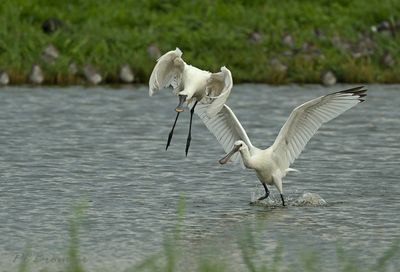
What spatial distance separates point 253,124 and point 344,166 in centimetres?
449

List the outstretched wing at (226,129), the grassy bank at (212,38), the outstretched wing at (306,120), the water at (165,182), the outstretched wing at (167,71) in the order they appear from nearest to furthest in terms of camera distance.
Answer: the water at (165,182) → the outstretched wing at (306,120) → the outstretched wing at (167,71) → the outstretched wing at (226,129) → the grassy bank at (212,38)

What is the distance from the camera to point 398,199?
474 inches

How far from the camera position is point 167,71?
12.2 metres

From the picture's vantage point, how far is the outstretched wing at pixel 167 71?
39.3 feet

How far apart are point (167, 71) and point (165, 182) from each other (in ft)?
4.86

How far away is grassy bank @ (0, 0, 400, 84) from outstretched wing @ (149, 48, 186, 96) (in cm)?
1082

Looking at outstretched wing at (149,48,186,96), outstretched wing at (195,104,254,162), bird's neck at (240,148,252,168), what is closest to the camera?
bird's neck at (240,148,252,168)

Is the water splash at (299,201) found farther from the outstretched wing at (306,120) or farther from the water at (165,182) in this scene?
the outstretched wing at (306,120)

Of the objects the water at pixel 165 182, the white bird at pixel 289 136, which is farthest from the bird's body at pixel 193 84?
the water at pixel 165 182

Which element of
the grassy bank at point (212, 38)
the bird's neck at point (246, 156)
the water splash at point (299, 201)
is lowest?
the grassy bank at point (212, 38)

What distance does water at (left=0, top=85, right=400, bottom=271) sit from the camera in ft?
32.3

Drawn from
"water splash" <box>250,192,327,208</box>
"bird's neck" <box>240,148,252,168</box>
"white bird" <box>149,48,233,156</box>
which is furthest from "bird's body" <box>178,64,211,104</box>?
"water splash" <box>250,192,327,208</box>

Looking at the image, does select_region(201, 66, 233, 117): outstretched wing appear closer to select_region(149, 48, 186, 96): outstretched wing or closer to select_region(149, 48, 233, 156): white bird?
select_region(149, 48, 233, 156): white bird

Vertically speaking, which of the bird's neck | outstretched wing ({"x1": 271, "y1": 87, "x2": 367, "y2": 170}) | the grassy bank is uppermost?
outstretched wing ({"x1": 271, "y1": 87, "x2": 367, "y2": 170})
